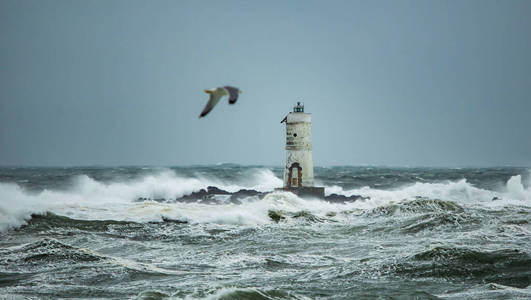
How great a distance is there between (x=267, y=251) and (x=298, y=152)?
9.25 metres

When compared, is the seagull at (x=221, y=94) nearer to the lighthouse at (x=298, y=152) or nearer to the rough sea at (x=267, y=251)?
the rough sea at (x=267, y=251)

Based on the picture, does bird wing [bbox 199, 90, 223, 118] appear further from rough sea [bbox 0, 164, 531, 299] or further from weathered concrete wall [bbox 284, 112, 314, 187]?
weathered concrete wall [bbox 284, 112, 314, 187]

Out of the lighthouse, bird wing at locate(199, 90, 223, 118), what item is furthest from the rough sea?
bird wing at locate(199, 90, 223, 118)

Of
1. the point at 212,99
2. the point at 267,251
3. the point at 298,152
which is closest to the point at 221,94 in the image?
the point at 212,99

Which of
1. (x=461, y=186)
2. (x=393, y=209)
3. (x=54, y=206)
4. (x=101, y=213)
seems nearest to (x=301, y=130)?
(x=393, y=209)

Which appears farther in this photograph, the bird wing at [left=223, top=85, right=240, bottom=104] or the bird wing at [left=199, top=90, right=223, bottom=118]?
the bird wing at [left=199, top=90, right=223, bottom=118]

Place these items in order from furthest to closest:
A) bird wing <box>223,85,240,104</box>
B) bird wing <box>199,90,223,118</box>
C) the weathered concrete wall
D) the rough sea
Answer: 1. the weathered concrete wall
2. the rough sea
3. bird wing <box>199,90,223,118</box>
4. bird wing <box>223,85,240,104</box>

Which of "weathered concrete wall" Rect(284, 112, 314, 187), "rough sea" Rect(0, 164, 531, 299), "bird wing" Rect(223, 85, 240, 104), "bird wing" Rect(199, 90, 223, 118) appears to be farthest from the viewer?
"weathered concrete wall" Rect(284, 112, 314, 187)

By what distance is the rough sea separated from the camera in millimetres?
9102

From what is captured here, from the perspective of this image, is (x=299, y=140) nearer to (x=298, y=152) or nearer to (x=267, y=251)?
(x=298, y=152)

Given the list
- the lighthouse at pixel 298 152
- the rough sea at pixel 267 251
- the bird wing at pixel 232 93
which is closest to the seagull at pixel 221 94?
the bird wing at pixel 232 93

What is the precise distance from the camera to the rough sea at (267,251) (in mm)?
9102

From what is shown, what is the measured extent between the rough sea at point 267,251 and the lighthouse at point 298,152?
701 millimetres

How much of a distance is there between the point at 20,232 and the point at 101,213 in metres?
3.49
